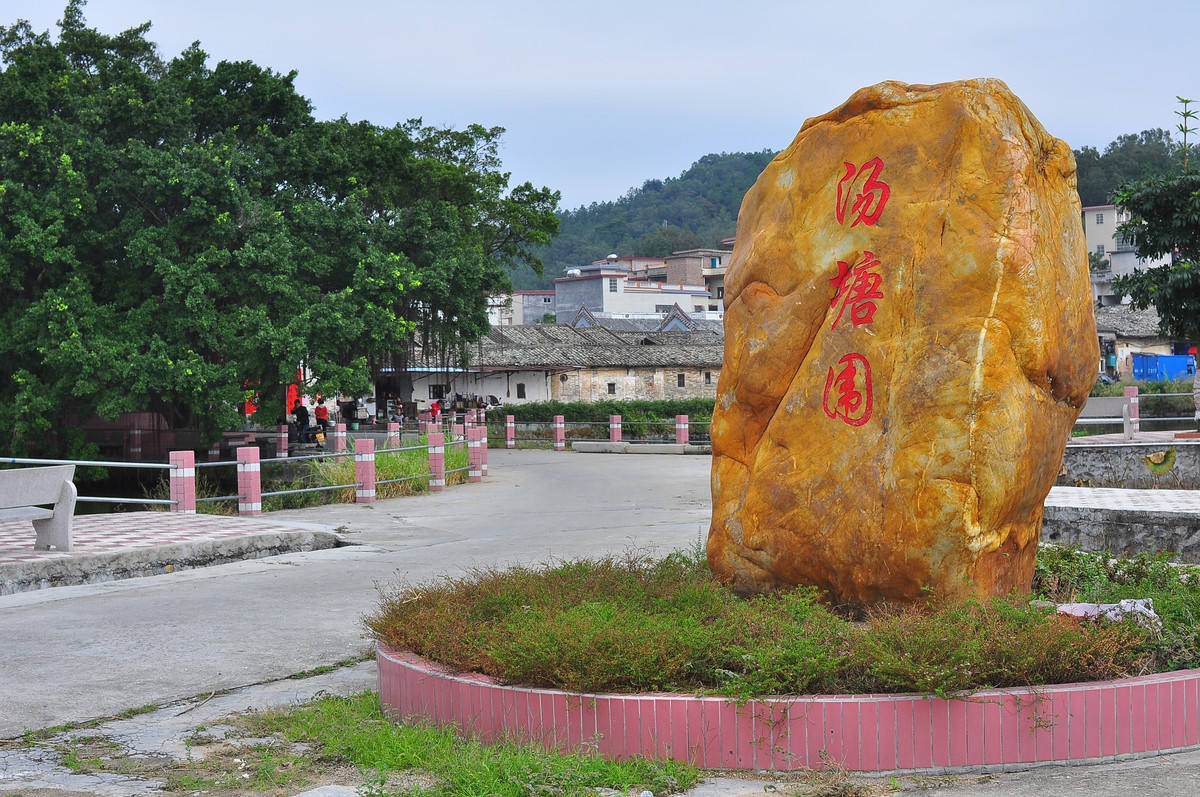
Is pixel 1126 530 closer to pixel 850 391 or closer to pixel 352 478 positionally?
pixel 850 391

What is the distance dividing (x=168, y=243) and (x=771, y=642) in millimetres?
20605

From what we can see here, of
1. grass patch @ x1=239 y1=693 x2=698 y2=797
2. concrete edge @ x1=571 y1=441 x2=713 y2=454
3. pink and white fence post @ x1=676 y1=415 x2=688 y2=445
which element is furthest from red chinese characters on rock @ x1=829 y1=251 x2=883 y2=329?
pink and white fence post @ x1=676 y1=415 x2=688 y2=445

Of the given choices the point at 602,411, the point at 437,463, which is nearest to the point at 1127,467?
the point at 437,463

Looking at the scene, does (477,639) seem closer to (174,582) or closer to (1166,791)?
(1166,791)

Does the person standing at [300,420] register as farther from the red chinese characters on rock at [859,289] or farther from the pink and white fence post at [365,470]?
the red chinese characters on rock at [859,289]

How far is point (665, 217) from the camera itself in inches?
4973

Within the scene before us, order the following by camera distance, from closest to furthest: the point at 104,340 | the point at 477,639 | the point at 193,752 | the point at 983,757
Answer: the point at 983,757 → the point at 193,752 → the point at 477,639 → the point at 104,340

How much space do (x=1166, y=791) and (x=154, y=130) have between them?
78.5ft

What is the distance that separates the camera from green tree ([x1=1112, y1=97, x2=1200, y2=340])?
74.4ft

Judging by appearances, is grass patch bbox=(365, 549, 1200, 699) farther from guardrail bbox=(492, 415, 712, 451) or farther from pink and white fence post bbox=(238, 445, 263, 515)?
guardrail bbox=(492, 415, 712, 451)

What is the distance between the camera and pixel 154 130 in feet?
80.2

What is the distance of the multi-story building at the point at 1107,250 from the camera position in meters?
68.8

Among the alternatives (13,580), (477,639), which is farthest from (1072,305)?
(13,580)

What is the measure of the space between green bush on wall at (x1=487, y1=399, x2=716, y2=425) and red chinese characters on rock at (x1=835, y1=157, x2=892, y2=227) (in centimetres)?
3641
